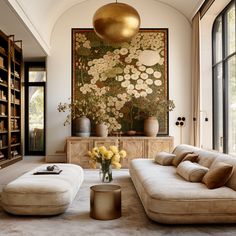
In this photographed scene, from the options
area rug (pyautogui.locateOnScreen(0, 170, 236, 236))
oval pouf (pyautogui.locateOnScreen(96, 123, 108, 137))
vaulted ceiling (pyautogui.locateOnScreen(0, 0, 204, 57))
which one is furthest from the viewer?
oval pouf (pyautogui.locateOnScreen(96, 123, 108, 137))

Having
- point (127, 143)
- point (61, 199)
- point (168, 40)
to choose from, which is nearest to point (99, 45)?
point (168, 40)

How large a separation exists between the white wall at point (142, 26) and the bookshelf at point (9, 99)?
84 centimetres

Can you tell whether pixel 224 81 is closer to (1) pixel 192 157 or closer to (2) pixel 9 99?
(1) pixel 192 157

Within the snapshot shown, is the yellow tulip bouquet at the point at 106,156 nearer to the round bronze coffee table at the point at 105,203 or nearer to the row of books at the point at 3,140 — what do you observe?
the round bronze coffee table at the point at 105,203

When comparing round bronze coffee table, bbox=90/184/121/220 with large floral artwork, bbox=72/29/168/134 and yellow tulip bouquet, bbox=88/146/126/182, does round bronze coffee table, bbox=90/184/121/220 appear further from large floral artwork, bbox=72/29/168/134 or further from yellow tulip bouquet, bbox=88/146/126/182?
large floral artwork, bbox=72/29/168/134

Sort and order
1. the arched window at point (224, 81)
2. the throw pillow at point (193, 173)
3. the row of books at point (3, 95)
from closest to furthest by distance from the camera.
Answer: the throw pillow at point (193, 173) → the arched window at point (224, 81) → the row of books at point (3, 95)

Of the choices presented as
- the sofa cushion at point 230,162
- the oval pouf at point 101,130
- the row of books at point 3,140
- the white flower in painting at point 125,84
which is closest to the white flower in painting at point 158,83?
the white flower in painting at point 125,84

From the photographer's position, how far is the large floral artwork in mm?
8859

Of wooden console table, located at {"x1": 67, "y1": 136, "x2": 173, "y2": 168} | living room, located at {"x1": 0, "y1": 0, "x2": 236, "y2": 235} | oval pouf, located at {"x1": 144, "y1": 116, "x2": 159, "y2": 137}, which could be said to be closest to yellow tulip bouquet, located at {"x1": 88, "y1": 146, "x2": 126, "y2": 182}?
living room, located at {"x1": 0, "y1": 0, "x2": 236, "y2": 235}

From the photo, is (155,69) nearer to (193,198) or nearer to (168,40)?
(168,40)

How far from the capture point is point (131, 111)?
888 centimetres

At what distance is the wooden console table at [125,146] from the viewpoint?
8.02 metres

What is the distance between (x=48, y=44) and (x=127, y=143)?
3323 millimetres

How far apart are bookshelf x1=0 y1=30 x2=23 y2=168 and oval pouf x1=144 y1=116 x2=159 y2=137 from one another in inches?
131
